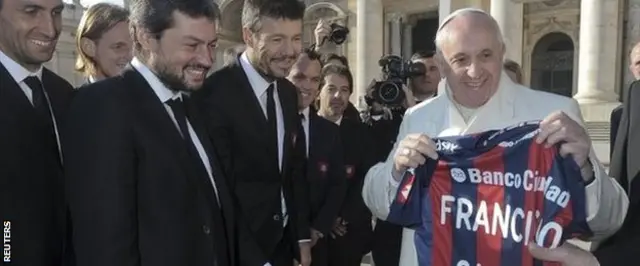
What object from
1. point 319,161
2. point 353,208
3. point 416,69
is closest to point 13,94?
point 319,161

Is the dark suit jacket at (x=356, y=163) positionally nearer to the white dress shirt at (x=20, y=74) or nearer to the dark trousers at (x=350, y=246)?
the dark trousers at (x=350, y=246)

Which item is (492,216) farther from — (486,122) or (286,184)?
(286,184)

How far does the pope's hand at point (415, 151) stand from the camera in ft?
7.48

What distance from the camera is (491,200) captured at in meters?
2.29

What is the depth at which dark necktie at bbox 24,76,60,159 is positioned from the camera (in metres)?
2.28

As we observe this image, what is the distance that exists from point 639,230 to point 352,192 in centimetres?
245

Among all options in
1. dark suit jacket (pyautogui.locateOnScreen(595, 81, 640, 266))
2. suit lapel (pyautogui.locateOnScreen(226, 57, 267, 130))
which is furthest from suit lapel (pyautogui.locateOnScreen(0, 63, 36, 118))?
dark suit jacket (pyautogui.locateOnScreen(595, 81, 640, 266))

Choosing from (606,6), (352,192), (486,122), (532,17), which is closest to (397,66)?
(352,192)

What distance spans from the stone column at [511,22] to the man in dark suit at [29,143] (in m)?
15.7

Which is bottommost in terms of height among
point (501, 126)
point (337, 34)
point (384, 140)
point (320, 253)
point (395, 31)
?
point (320, 253)

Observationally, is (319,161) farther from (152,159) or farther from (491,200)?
(152,159)

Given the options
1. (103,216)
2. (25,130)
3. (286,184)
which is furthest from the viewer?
(286,184)

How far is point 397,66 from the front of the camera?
4625 mm

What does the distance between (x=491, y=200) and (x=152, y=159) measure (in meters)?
1.29
